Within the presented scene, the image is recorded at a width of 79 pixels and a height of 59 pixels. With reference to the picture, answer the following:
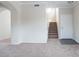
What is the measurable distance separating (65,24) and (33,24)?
295 centimetres

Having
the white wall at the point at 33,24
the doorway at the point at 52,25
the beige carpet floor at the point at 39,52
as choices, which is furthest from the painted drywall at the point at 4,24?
the beige carpet floor at the point at 39,52

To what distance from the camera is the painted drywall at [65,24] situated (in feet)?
33.1

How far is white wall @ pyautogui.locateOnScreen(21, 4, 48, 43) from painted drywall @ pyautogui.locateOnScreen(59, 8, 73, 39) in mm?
2186

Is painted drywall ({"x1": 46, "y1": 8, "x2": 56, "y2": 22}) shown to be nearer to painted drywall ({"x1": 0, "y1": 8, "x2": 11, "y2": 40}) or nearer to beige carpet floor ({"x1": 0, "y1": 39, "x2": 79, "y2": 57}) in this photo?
painted drywall ({"x1": 0, "y1": 8, "x2": 11, "y2": 40})

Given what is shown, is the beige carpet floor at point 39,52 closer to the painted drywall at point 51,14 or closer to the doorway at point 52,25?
the doorway at point 52,25

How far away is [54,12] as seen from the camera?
1289 cm

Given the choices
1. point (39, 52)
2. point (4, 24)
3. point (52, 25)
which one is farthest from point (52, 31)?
point (39, 52)

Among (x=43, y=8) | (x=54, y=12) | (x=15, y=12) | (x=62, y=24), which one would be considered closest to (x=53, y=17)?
(x=54, y=12)

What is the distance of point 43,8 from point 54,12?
4.63 m

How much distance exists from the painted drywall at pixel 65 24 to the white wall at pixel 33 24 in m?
2.19

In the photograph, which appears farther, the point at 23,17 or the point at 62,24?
the point at 62,24

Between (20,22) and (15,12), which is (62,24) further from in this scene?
(15,12)

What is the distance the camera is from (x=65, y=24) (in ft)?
33.7

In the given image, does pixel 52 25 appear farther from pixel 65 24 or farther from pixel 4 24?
pixel 4 24
